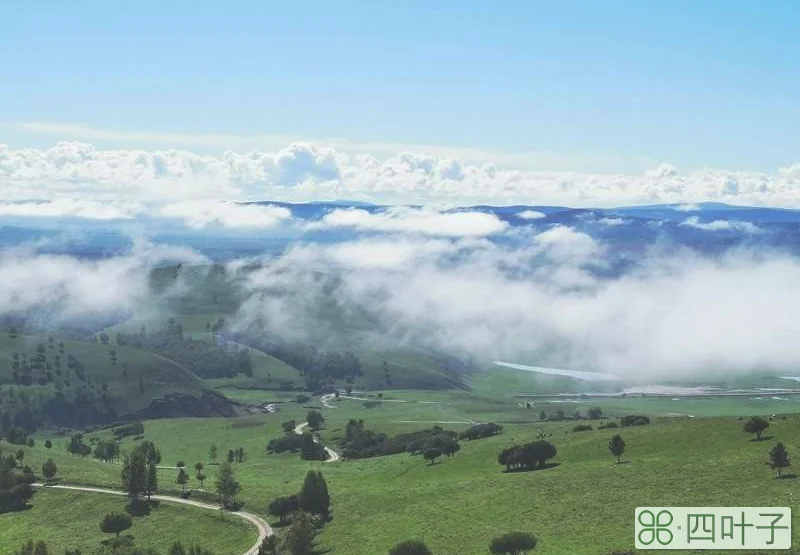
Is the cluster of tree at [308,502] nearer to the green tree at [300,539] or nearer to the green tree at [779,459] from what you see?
the green tree at [300,539]

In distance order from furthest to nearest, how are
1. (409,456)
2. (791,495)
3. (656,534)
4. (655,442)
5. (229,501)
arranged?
(409,456), (229,501), (655,442), (791,495), (656,534)

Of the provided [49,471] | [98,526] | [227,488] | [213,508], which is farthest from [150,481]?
[49,471]

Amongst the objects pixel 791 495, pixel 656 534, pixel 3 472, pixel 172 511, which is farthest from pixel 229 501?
pixel 791 495

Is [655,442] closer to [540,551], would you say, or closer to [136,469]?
[540,551]

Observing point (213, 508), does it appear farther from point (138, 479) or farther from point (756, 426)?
point (756, 426)

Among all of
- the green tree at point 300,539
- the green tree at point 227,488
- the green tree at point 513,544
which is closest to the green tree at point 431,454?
the green tree at point 227,488

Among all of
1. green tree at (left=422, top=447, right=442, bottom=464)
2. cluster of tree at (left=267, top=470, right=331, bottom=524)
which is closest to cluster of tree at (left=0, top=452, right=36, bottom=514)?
cluster of tree at (left=267, top=470, right=331, bottom=524)
